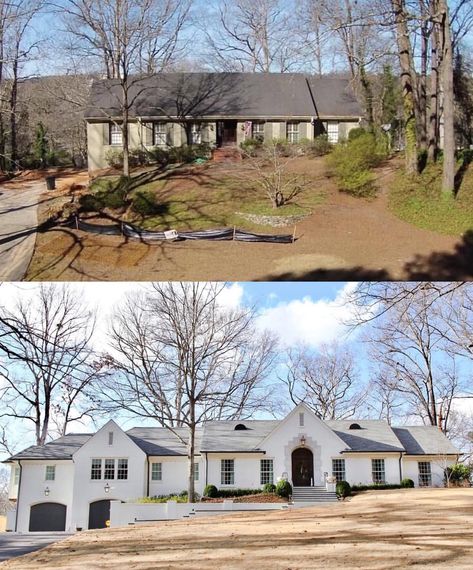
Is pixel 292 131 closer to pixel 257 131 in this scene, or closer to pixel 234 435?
pixel 257 131

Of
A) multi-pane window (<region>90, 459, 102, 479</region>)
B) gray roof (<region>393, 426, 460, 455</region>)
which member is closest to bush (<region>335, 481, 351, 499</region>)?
gray roof (<region>393, 426, 460, 455</region>)

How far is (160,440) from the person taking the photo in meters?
21.6

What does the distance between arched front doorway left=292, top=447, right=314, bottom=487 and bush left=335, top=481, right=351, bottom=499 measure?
1.71 meters

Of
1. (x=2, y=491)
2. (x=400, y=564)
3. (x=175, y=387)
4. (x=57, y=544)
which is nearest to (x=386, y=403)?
(x=175, y=387)

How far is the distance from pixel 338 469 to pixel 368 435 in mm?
1686

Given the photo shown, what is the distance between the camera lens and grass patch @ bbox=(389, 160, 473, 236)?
8203 mm

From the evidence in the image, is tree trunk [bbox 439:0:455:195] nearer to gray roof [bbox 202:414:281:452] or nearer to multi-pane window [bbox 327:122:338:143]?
multi-pane window [bbox 327:122:338:143]

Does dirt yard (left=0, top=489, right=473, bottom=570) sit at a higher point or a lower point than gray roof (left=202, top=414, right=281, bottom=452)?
lower

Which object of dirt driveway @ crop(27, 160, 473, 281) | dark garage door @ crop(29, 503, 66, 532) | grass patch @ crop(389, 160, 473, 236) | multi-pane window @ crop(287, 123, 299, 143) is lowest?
dark garage door @ crop(29, 503, 66, 532)

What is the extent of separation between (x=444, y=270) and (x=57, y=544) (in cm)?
659

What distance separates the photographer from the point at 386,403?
25.2 meters

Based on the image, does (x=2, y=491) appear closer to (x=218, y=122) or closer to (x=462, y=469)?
(x=462, y=469)

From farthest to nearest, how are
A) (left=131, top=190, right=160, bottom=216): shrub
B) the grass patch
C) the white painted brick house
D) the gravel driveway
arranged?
the white painted brick house
(left=131, top=190, right=160, bottom=216): shrub
the grass patch
the gravel driveway

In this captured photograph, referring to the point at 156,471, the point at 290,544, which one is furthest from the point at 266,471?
the point at 290,544
